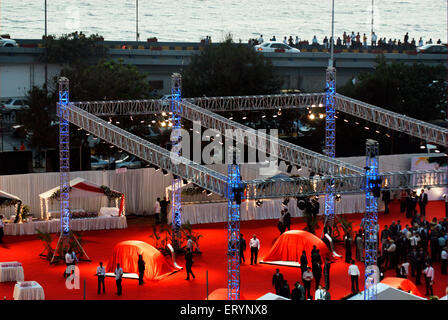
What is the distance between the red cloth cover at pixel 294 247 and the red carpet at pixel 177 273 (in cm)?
46

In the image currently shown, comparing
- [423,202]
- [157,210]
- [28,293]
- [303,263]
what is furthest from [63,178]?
[423,202]

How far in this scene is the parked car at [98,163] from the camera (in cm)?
4075

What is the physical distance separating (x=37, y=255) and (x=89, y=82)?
45.0 ft

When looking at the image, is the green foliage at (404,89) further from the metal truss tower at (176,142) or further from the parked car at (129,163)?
the metal truss tower at (176,142)

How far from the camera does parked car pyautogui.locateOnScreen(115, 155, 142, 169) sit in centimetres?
4056

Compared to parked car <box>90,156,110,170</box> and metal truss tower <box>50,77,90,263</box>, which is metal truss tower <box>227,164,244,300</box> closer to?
metal truss tower <box>50,77,90,263</box>

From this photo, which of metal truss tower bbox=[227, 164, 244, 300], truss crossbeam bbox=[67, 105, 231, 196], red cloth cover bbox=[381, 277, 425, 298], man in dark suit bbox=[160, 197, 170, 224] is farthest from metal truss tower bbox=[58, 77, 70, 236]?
red cloth cover bbox=[381, 277, 425, 298]

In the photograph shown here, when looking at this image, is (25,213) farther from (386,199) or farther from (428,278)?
(428,278)

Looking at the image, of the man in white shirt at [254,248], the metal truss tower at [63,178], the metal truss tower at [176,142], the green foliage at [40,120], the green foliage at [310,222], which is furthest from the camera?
the green foliage at [40,120]

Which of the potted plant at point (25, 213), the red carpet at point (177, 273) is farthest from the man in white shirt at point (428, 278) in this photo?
the potted plant at point (25, 213)
